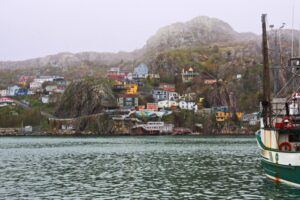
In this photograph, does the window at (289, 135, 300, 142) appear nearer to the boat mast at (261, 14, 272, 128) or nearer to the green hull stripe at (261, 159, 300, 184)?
the boat mast at (261, 14, 272, 128)

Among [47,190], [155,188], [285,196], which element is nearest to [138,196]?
[155,188]

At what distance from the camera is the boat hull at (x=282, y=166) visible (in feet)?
138

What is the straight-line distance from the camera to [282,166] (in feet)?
146

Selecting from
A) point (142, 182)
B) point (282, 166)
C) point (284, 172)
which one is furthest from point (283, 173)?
point (142, 182)

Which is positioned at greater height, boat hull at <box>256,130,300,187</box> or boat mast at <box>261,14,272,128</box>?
boat mast at <box>261,14,272,128</box>

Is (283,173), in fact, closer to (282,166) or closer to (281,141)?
(282,166)

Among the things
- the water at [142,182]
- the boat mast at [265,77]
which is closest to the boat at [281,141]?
the boat mast at [265,77]

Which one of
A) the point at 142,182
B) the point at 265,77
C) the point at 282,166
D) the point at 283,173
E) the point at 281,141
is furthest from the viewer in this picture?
the point at 265,77

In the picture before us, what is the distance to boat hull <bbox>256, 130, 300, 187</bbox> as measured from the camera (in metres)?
41.9

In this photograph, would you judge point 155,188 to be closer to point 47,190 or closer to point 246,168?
point 47,190

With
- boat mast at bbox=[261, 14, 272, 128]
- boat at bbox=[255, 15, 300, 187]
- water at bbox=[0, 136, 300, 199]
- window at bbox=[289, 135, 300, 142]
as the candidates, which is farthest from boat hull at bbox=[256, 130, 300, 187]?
boat mast at bbox=[261, 14, 272, 128]

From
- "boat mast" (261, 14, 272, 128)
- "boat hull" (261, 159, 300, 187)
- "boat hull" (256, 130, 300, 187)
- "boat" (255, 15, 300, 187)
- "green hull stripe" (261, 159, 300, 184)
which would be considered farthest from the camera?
"boat mast" (261, 14, 272, 128)

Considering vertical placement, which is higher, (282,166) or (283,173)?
(282,166)

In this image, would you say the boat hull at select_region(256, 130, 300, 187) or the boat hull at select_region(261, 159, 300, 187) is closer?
the boat hull at select_region(256, 130, 300, 187)
